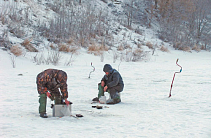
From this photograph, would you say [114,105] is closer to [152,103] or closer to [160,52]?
[152,103]

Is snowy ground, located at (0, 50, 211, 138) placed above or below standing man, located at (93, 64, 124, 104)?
below

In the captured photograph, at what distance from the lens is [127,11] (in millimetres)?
27359

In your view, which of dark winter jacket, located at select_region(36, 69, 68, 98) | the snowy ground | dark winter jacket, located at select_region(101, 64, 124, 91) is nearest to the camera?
the snowy ground

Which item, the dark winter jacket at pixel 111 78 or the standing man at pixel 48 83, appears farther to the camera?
the dark winter jacket at pixel 111 78

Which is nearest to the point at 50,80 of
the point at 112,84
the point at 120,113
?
the point at 120,113

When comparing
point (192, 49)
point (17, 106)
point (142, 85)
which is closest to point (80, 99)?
point (17, 106)

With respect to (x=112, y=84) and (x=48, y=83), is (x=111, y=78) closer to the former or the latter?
(x=112, y=84)

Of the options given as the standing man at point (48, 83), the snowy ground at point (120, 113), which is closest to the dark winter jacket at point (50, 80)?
the standing man at point (48, 83)

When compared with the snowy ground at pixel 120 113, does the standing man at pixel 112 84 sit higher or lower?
higher

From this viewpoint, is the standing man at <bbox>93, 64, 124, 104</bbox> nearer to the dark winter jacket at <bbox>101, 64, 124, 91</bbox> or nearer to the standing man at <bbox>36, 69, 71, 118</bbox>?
the dark winter jacket at <bbox>101, 64, 124, 91</bbox>

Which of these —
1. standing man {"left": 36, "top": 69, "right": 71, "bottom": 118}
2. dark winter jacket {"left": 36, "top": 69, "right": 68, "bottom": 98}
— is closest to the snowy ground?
standing man {"left": 36, "top": 69, "right": 71, "bottom": 118}

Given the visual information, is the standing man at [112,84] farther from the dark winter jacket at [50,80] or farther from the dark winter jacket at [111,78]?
the dark winter jacket at [50,80]

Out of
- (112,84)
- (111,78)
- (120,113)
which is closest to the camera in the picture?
(120,113)

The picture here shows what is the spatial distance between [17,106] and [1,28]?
10.6 metres
